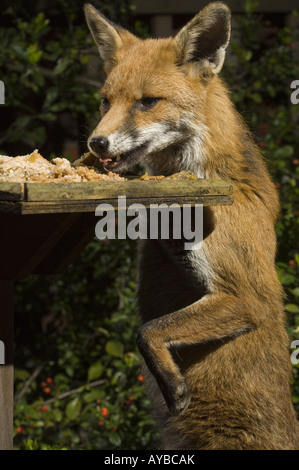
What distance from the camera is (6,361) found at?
3.00 m

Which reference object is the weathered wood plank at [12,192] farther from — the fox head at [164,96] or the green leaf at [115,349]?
the green leaf at [115,349]

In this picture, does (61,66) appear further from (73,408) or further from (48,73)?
(73,408)

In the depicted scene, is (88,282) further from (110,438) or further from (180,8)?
(180,8)

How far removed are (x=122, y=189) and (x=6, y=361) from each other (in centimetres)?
96

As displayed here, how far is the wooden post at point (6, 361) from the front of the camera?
2.97 m

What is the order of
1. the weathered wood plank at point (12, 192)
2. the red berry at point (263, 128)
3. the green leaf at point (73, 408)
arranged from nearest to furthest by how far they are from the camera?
the weathered wood plank at point (12, 192) < the green leaf at point (73, 408) < the red berry at point (263, 128)

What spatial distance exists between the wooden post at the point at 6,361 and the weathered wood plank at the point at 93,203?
0.68 meters

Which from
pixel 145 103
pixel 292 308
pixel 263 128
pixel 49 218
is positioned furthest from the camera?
pixel 263 128

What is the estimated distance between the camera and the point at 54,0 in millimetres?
5676
